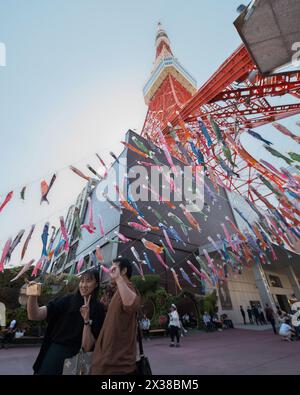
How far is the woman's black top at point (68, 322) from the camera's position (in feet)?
6.44

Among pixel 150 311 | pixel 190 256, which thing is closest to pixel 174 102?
pixel 190 256

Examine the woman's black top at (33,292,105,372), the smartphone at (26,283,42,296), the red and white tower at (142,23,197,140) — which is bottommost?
the woman's black top at (33,292,105,372)

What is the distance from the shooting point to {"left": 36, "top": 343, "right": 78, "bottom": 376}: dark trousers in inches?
72.8

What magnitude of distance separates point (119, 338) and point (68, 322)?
68cm

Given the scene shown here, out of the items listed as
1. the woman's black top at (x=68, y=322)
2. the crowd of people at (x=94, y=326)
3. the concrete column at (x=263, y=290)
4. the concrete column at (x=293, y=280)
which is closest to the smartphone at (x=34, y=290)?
the crowd of people at (x=94, y=326)

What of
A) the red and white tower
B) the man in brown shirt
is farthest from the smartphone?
the red and white tower

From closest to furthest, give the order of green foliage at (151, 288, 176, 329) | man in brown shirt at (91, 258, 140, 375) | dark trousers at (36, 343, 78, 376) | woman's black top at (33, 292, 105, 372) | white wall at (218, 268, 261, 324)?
man in brown shirt at (91, 258, 140, 375) → dark trousers at (36, 343, 78, 376) → woman's black top at (33, 292, 105, 372) → green foliage at (151, 288, 176, 329) → white wall at (218, 268, 261, 324)

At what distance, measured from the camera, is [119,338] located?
1624mm

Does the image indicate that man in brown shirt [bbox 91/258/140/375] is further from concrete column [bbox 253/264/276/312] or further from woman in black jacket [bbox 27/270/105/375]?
concrete column [bbox 253/264/276/312]

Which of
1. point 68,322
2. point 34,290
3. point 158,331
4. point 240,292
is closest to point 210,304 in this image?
point 158,331

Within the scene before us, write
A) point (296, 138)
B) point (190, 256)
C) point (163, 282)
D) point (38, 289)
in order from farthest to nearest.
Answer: point (190, 256) → point (163, 282) → point (296, 138) → point (38, 289)

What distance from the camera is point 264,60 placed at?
207 inches

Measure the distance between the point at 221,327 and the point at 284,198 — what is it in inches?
426
